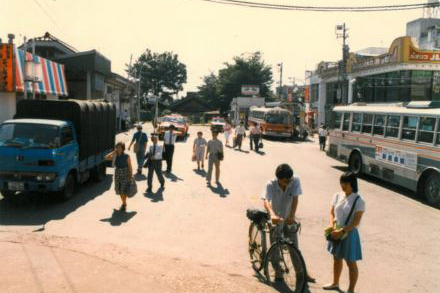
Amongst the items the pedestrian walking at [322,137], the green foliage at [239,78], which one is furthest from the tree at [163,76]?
the pedestrian walking at [322,137]

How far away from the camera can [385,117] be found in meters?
16.2

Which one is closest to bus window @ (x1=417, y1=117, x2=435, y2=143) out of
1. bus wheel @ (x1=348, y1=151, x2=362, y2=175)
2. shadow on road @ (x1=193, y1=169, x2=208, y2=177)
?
bus wheel @ (x1=348, y1=151, x2=362, y2=175)

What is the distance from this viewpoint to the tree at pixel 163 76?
4087 inches

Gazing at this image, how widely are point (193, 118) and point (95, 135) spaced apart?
236ft

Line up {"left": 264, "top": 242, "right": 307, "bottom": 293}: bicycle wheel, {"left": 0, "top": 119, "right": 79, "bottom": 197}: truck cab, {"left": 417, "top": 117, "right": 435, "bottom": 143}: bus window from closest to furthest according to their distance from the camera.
Result: 1. {"left": 264, "top": 242, "right": 307, "bottom": 293}: bicycle wheel
2. {"left": 0, "top": 119, "right": 79, "bottom": 197}: truck cab
3. {"left": 417, "top": 117, "right": 435, "bottom": 143}: bus window

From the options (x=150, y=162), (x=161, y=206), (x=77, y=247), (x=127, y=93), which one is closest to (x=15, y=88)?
(x=150, y=162)

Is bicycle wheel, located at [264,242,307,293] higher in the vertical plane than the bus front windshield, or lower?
lower

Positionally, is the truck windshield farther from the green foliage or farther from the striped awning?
the green foliage

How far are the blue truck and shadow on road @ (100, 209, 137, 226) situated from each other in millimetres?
1557

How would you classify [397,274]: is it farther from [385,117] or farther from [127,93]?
[127,93]

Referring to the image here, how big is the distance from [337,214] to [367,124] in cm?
1234

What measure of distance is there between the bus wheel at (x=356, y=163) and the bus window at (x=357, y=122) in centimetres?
99

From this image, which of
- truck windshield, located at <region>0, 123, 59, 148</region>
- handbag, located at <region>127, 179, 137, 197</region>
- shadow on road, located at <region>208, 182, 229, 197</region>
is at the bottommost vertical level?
shadow on road, located at <region>208, 182, 229, 197</region>

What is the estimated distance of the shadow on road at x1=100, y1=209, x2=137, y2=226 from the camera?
977cm
